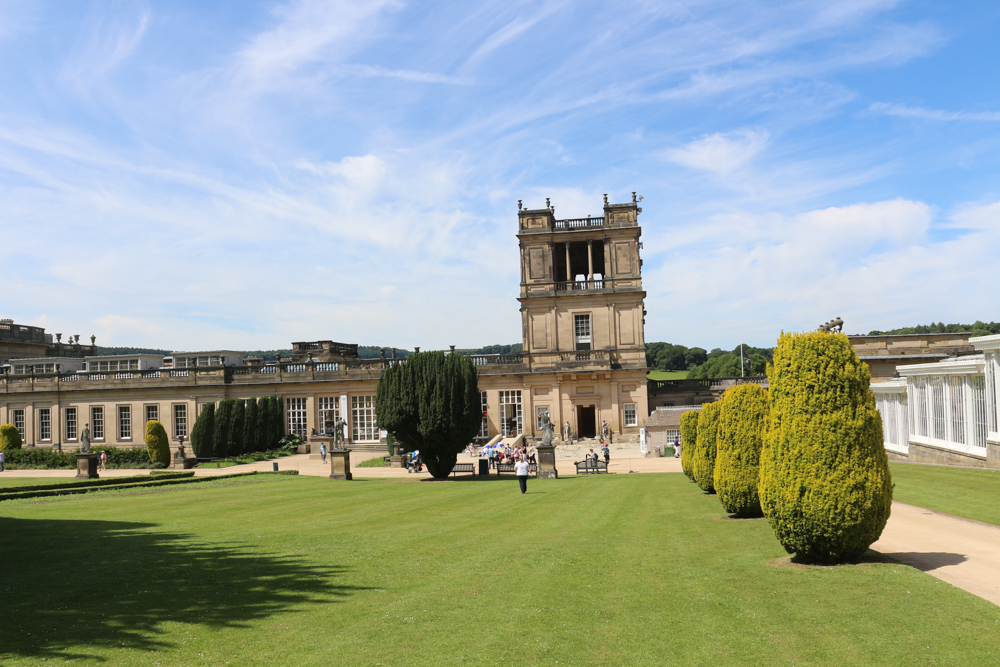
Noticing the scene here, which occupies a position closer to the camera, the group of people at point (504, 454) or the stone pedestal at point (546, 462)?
the stone pedestal at point (546, 462)

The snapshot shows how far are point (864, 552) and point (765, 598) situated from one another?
2.74 m

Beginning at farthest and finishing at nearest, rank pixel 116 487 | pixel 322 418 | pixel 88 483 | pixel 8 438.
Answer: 1. pixel 322 418
2. pixel 8 438
3. pixel 88 483
4. pixel 116 487

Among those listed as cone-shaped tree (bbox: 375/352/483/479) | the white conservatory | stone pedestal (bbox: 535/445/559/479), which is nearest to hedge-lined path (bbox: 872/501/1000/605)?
the white conservatory

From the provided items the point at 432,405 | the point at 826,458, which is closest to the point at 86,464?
the point at 432,405

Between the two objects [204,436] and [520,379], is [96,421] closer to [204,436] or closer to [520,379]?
[204,436]

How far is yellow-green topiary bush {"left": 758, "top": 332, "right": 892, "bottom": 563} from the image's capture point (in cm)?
995

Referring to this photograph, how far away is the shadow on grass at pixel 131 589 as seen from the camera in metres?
8.13

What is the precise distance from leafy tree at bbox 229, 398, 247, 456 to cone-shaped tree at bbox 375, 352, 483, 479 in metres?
23.2

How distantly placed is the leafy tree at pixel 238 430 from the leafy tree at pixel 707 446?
128 ft

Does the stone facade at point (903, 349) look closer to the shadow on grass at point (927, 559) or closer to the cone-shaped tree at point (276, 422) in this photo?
the cone-shaped tree at point (276, 422)

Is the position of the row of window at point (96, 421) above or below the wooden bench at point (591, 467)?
above

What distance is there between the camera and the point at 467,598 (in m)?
9.60

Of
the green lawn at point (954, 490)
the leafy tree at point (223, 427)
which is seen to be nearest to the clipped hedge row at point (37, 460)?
the leafy tree at point (223, 427)

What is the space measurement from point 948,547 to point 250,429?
4834 cm
